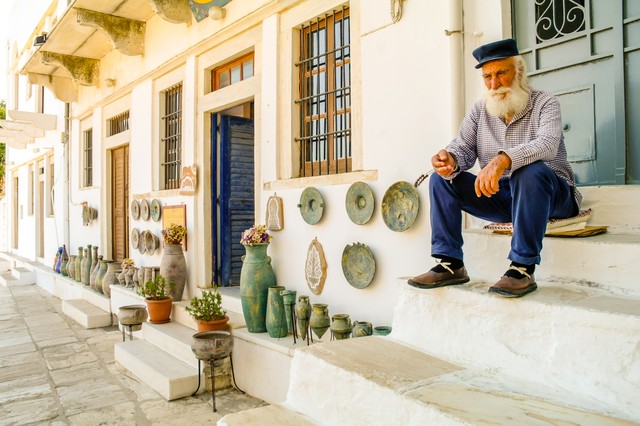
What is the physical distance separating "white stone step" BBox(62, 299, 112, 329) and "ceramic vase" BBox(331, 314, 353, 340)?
16.8 feet

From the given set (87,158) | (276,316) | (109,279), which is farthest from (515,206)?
(87,158)

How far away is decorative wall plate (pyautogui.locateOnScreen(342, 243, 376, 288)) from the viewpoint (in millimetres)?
3883

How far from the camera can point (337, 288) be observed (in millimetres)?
4223

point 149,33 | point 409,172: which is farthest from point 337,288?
point 149,33

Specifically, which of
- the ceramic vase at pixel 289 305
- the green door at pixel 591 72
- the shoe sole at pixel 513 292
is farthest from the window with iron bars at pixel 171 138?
the shoe sole at pixel 513 292

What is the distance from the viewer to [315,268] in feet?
14.5

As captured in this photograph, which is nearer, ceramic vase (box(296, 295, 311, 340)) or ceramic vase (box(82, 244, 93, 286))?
ceramic vase (box(296, 295, 311, 340))

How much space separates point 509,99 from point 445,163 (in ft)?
1.70

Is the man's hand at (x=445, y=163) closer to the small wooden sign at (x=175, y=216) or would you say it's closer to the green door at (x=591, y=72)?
the green door at (x=591, y=72)

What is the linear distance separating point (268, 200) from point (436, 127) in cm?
215

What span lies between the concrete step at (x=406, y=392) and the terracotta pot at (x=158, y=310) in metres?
3.88

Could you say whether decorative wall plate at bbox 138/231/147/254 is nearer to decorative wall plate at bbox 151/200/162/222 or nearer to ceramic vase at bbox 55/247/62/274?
decorative wall plate at bbox 151/200/162/222

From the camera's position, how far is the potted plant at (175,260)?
618cm

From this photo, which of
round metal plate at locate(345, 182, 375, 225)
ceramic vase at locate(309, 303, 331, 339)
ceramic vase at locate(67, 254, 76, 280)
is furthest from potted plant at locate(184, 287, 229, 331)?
ceramic vase at locate(67, 254, 76, 280)
